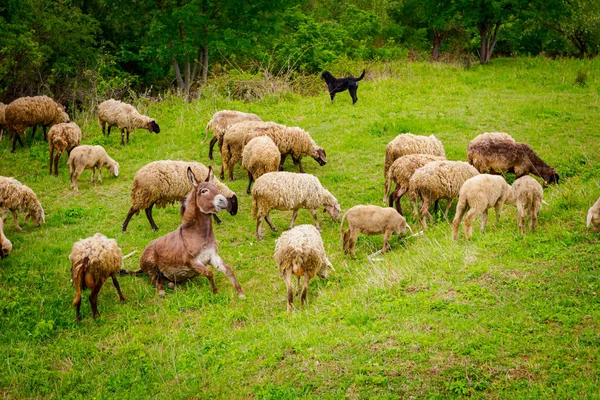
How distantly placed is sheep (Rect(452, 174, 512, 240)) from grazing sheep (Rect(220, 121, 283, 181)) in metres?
6.88

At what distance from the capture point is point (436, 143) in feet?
44.6

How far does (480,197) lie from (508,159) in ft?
13.0

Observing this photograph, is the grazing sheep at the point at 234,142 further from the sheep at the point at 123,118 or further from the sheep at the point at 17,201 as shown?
the sheep at the point at 17,201

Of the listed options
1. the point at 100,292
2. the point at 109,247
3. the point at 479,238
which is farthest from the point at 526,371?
the point at 100,292

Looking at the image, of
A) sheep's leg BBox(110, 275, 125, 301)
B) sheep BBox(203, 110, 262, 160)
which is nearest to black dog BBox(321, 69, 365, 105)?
sheep BBox(203, 110, 262, 160)

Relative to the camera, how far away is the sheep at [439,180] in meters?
11.3

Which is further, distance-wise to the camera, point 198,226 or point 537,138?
point 537,138

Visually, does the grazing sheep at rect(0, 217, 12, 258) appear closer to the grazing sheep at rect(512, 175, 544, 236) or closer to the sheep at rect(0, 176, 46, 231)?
the sheep at rect(0, 176, 46, 231)

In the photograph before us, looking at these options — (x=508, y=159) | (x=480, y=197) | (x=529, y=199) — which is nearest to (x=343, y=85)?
(x=508, y=159)

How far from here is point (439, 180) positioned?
11289 millimetres

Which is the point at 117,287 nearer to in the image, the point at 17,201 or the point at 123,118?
the point at 17,201

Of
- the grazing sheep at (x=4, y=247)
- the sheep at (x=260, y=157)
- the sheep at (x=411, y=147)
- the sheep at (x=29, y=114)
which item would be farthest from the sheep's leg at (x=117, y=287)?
the sheep at (x=29, y=114)

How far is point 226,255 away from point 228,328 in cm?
298

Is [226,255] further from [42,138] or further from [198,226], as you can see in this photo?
[42,138]
